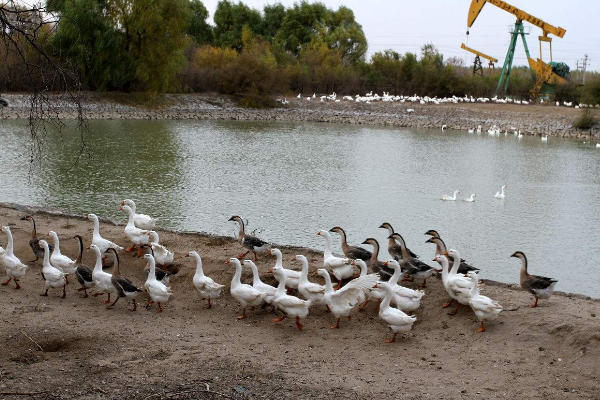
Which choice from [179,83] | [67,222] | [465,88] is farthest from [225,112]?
[67,222]

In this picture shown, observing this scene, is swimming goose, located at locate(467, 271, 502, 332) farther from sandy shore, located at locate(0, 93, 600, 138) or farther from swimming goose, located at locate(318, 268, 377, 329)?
sandy shore, located at locate(0, 93, 600, 138)

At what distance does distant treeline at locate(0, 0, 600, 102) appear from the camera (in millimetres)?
43219

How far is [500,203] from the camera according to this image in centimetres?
1995

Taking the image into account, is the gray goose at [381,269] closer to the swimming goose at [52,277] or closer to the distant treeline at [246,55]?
the swimming goose at [52,277]

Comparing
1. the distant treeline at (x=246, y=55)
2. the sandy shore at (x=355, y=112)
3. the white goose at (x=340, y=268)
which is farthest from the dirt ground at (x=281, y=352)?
the sandy shore at (x=355, y=112)

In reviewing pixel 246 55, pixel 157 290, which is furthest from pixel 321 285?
pixel 246 55

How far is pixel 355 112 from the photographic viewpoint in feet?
182

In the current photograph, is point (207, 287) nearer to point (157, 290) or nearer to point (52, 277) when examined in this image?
point (157, 290)

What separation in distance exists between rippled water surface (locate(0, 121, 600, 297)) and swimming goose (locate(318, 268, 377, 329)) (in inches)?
190

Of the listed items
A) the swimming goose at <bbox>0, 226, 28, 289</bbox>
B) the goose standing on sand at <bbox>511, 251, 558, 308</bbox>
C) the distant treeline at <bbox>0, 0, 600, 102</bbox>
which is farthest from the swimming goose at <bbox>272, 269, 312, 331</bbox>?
the distant treeline at <bbox>0, 0, 600, 102</bbox>

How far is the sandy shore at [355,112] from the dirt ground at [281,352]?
33156 mm

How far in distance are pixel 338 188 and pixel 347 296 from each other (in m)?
13.5

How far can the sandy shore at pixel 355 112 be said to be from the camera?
4356 centimetres

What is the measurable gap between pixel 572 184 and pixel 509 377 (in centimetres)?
1977
